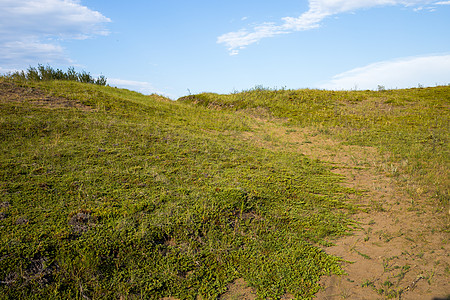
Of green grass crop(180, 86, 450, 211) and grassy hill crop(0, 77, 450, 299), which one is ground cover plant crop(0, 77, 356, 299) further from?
green grass crop(180, 86, 450, 211)

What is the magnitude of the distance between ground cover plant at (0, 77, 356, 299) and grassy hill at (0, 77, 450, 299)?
0.08 ft

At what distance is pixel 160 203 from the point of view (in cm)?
607

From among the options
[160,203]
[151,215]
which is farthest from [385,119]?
[151,215]

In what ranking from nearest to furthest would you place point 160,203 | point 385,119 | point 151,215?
point 151,215
point 160,203
point 385,119

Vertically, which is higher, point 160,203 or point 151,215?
point 160,203

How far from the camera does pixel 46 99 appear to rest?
13305mm

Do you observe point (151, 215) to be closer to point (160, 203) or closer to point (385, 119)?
point (160, 203)

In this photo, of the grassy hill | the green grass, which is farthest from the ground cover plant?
the green grass

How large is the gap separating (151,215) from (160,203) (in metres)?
0.50

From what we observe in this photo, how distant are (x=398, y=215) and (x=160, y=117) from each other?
11833mm

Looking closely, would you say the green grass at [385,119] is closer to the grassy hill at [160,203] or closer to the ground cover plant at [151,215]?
the grassy hill at [160,203]

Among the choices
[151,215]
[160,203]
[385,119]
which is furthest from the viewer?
[385,119]

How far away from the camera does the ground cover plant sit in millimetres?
4305

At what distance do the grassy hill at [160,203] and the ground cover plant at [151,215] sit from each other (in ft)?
0.08
